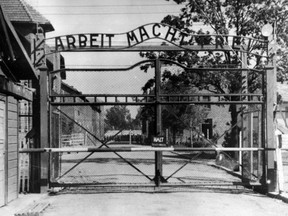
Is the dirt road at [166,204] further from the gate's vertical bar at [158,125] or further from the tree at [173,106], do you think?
the tree at [173,106]

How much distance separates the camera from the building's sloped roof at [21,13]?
86.9 feet

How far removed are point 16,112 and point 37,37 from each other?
2448 millimetres

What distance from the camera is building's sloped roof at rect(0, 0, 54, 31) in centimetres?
2650

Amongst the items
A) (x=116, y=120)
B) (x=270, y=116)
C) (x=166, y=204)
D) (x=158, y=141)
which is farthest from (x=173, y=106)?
(x=166, y=204)

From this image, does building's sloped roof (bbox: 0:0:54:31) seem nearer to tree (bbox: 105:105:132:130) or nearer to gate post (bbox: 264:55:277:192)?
tree (bbox: 105:105:132:130)

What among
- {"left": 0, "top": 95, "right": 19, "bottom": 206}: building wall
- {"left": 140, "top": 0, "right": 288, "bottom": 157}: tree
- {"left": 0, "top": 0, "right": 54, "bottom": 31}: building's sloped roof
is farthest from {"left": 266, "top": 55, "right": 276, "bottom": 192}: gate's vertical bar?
{"left": 0, "top": 0, "right": 54, "bottom": 31}: building's sloped roof

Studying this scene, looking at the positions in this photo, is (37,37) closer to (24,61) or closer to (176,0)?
(24,61)

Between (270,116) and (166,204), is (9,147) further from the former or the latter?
(270,116)

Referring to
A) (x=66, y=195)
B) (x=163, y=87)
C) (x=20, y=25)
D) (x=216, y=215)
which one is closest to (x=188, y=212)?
(x=216, y=215)

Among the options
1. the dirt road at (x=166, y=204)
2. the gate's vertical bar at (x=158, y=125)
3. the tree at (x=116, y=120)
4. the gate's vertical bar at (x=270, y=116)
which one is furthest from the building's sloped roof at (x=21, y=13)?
the dirt road at (x=166, y=204)

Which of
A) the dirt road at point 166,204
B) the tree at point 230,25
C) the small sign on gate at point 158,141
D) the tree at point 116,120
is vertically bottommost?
the dirt road at point 166,204

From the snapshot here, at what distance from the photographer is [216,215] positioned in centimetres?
783

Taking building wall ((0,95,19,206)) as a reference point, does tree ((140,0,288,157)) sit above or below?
above

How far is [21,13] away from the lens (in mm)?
27250
